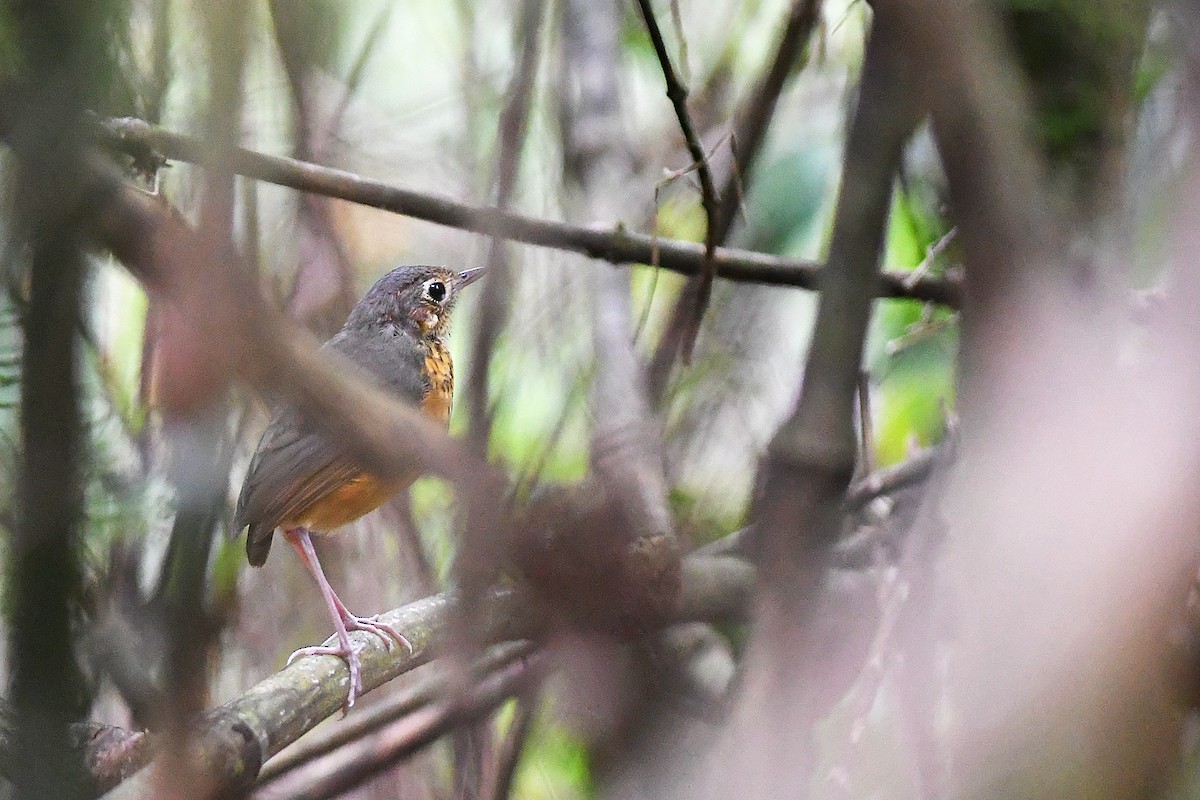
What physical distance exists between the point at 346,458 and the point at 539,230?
757mm

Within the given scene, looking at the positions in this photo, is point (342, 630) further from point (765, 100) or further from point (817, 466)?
point (765, 100)

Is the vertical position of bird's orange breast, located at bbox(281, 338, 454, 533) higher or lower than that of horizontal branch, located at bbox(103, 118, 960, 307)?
lower

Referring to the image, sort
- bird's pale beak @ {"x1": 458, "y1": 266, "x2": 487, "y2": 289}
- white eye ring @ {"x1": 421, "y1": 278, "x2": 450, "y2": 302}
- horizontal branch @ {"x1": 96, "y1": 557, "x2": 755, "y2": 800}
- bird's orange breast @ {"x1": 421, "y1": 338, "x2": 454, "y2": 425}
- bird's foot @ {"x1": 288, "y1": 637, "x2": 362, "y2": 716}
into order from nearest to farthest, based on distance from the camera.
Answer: horizontal branch @ {"x1": 96, "y1": 557, "x2": 755, "y2": 800} → bird's foot @ {"x1": 288, "y1": 637, "x2": 362, "y2": 716} → bird's orange breast @ {"x1": 421, "y1": 338, "x2": 454, "y2": 425} → bird's pale beak @ {"x1": 458, "y1": 266, "x2": 487, "y2": 289} → white eye ring @ {"x1": 421, "y1": 278, "x2": 450, "y2": 302}

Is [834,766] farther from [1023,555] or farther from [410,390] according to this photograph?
[410,390]

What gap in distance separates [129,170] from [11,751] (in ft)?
4.91

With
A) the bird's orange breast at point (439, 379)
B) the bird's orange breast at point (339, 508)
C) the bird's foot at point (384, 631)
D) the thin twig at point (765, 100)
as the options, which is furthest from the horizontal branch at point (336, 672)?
the thin twig at point (765, 100)

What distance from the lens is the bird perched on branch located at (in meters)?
3.04

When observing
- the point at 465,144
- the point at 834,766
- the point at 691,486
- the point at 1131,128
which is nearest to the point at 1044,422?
the point at 834,766

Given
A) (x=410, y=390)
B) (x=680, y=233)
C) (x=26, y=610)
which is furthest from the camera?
(x=680, y=233)

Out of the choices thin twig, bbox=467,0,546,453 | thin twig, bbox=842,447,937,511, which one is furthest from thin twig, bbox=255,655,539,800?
thin twig, bbox=467,0,546,453

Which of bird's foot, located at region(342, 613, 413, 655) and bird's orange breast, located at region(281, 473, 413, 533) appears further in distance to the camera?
bird's orange breast, located at region(281, 473, 413, 533)

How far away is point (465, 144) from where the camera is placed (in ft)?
13.9

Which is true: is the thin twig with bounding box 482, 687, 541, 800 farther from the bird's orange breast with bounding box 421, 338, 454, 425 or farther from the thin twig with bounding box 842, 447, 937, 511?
the bird's orange breast with bounding box 421, 338, 454, 425

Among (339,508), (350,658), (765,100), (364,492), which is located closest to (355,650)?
(350,658)
